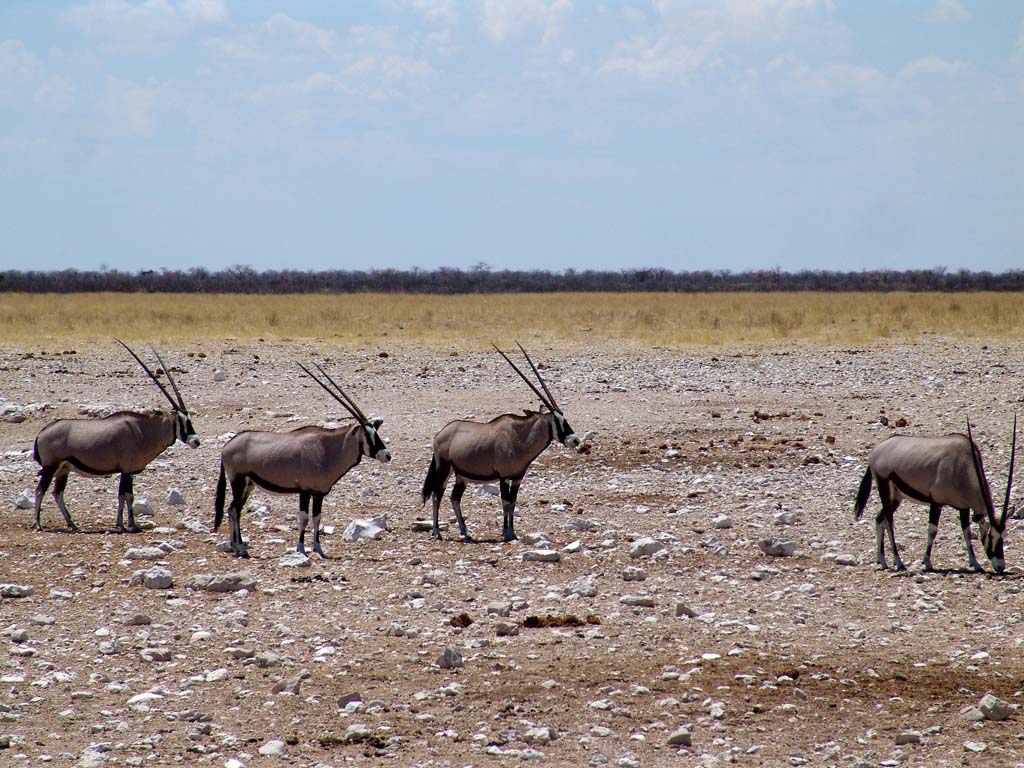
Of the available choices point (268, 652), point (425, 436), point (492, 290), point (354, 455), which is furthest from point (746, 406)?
point (492, 290)

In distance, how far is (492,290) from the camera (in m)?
99.2

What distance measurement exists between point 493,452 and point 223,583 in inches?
132

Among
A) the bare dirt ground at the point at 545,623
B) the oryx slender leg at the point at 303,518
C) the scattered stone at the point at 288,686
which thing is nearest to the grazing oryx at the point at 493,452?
the bare dirt ground at the point at 545,623

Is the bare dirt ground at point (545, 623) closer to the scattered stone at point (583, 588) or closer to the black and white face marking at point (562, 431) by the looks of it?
the scattered stone at point (583, 588)

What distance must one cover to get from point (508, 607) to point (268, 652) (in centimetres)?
188

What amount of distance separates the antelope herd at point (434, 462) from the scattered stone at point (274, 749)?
15.6 ft

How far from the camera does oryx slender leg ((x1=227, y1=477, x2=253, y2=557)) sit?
1134 cm

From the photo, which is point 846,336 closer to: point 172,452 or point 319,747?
point 172,452

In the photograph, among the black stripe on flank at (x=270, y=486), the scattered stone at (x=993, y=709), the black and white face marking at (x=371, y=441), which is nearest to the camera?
the scattered stone at (x=993, y=709)

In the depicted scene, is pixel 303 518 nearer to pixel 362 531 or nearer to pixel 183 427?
pixel 362 531

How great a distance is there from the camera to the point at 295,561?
36.0ft

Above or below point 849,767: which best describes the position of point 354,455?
above

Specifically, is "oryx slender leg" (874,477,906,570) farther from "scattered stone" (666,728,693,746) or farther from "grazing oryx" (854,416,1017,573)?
"scattered stone" (666,728,693,746)

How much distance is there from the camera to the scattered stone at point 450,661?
7.91 meters
